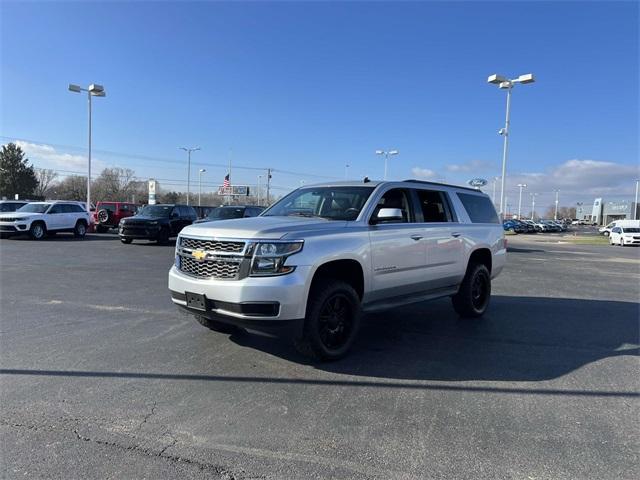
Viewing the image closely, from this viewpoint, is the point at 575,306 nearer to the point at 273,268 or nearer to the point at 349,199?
the point at 349,199

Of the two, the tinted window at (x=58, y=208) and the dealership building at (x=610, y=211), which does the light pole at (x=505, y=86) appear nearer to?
the tinted window at (x=58, y=208)

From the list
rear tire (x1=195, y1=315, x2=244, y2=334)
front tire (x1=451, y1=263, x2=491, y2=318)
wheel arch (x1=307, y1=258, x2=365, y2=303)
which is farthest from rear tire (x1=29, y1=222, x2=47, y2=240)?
wheel arch (x1=307, y1=258, x2=365, y2=303)

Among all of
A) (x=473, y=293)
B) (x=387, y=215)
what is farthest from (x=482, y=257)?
(x=387, y=215)

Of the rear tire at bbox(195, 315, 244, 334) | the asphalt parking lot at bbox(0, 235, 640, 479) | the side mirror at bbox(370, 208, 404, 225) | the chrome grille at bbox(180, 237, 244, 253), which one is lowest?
the asphalt parking lot at bbox(0, 235, 640, 479)

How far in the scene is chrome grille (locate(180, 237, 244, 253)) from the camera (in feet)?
15.3

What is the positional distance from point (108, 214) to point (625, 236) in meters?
35.7

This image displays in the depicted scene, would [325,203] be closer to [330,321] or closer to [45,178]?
[330,321]

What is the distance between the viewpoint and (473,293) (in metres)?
7.47

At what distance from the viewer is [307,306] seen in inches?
187

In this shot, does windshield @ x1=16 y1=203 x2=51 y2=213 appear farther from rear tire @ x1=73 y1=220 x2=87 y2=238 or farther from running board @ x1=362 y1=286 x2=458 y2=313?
running board @ x1=362 y1=286 x2=458 y2=313

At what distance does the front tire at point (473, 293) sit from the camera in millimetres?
7238

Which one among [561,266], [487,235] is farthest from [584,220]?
[487,235]

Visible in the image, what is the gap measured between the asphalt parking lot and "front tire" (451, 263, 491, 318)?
362 mm

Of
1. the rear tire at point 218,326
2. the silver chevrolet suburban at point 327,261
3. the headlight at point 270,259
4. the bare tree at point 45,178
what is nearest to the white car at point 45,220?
the rear tire at point 218,326
